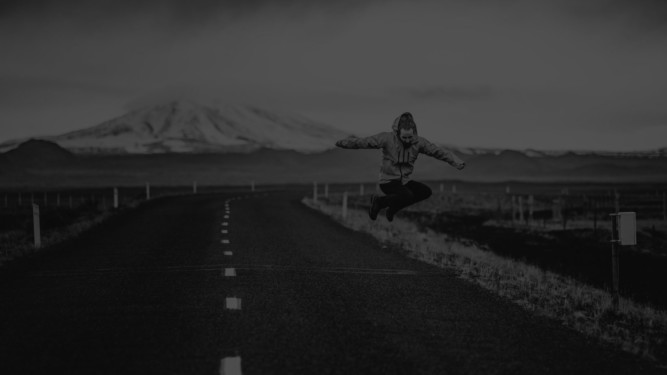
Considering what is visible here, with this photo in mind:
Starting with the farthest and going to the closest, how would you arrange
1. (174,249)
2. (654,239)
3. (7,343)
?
(654,239)
(174,249)
(7,343)

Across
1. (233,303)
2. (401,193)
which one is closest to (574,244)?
(401,193)

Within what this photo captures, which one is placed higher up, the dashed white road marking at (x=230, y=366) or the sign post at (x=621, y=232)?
the sign post at (x=621, y=232)

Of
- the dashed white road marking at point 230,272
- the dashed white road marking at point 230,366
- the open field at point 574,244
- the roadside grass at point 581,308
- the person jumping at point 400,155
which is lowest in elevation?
the open field at point 574,244

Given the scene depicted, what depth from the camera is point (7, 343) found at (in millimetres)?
6559

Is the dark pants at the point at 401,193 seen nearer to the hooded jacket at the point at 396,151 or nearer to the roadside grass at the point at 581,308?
the hooded jacket at the point at 396,151

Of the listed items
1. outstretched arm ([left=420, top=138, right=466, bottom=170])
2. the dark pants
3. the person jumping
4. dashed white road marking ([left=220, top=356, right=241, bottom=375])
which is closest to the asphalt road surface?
dashed white road marking ([left=220, top=356, right=241, bottom=375])

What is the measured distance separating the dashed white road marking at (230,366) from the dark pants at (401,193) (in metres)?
A: 4.04

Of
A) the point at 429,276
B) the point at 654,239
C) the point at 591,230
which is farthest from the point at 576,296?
the point at 591,230

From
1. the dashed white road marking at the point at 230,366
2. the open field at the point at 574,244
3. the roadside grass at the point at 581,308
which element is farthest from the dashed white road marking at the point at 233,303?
the open field at the point at 574,244

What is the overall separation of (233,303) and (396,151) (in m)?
2.80

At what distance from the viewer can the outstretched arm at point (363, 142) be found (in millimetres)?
9047

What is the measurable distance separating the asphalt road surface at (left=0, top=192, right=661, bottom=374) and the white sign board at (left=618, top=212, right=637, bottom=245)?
1.75 m

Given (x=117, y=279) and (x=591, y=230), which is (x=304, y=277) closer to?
(x=117, y=279)

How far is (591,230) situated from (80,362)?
82.8ft
